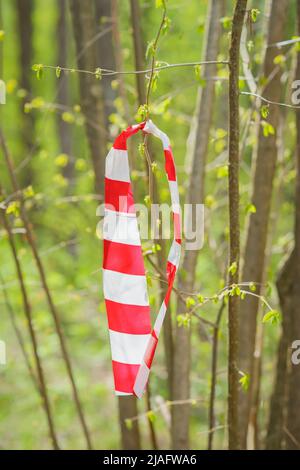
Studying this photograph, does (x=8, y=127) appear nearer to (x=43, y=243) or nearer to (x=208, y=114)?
(x=43, y=243)

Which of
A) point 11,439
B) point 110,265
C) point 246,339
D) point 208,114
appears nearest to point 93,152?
point 208,114

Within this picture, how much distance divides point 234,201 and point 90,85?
3.84 ft

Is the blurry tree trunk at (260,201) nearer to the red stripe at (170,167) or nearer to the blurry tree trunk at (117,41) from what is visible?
the blurry tree trunk at (117,41)

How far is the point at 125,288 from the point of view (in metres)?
1.58

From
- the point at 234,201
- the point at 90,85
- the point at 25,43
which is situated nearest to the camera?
the point at 234,201

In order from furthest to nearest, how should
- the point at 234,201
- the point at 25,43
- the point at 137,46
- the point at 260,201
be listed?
the point at 25,43
the point at 260,201
the point at 137,46
the point at 234,201

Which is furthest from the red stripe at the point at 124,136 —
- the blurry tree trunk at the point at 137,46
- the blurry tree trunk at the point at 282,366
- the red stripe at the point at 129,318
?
the blurry tree trunk at the point at 282,366

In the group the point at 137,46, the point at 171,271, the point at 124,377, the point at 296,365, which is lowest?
the point at 296,365

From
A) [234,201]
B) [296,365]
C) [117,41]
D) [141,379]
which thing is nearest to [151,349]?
[141,379]

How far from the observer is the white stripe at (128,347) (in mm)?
1575

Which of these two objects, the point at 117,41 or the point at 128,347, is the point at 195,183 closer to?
the point at 117,41

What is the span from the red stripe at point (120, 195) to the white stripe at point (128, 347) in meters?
0.30

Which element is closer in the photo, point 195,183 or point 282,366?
point 195,183

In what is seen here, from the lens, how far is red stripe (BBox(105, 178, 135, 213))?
1.59 meters
